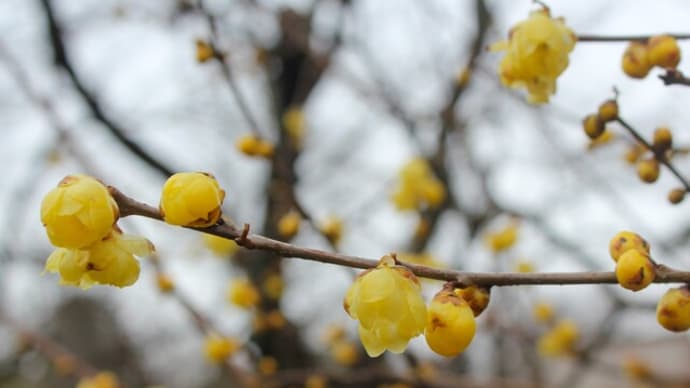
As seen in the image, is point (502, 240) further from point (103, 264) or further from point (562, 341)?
point (103, 264)

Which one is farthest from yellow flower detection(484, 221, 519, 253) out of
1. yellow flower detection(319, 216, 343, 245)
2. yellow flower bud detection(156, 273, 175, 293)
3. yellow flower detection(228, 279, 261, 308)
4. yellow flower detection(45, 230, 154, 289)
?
yellow flower detection(45, 230, 154, 289)

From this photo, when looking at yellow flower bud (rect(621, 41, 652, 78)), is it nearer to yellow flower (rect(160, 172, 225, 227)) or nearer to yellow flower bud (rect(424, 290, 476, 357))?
yellow flower bud (rect(424, 290, 476, 357))

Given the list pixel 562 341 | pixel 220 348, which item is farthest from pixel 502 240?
pixel 220 348

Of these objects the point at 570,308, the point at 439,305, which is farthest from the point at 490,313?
the point at 570,308

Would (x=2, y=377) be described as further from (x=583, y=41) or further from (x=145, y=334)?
(x=583, y=41)

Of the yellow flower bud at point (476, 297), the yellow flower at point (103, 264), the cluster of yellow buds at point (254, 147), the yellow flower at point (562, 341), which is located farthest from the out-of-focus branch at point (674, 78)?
the yellow flower at point (562, 341)

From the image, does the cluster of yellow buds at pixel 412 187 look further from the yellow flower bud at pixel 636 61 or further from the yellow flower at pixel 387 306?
the yellow flower at pixel 387 306
